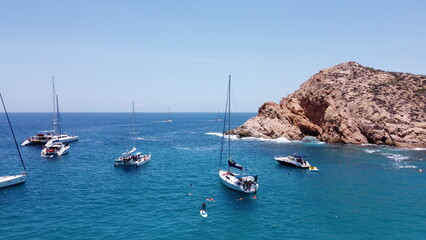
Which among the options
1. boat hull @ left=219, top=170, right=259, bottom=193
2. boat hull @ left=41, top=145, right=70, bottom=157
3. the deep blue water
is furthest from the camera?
boat hull @ left=41, top=145, right=70, bottom=157

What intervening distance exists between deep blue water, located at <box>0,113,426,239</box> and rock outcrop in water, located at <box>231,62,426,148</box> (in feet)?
77.7

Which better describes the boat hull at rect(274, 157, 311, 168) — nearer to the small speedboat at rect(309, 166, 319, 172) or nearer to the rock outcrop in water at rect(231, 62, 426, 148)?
the small speedboat at rect(309, 166, 319, 172)

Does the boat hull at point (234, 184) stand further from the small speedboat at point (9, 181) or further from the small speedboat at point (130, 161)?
the small speedboat at point (9, 181)

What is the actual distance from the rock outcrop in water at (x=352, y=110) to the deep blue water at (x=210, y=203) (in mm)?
23673

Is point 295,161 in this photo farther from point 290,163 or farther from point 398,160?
point 398,160

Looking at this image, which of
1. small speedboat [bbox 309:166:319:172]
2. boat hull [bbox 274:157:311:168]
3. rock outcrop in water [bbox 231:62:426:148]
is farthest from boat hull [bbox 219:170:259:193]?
rock outcrop in water [bbox 231:62:426:148]

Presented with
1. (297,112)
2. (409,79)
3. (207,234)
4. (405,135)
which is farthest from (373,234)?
(409,79)

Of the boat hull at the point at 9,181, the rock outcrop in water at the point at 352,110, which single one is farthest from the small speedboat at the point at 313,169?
the boat hull at the point at 9,181

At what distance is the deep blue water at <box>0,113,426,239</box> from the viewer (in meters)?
30.0

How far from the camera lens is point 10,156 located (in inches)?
2783

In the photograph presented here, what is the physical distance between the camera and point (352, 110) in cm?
9581

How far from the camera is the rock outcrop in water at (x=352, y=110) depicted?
288 feet

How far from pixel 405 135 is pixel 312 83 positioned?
39185mm

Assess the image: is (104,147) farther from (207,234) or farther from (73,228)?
(207,234)
